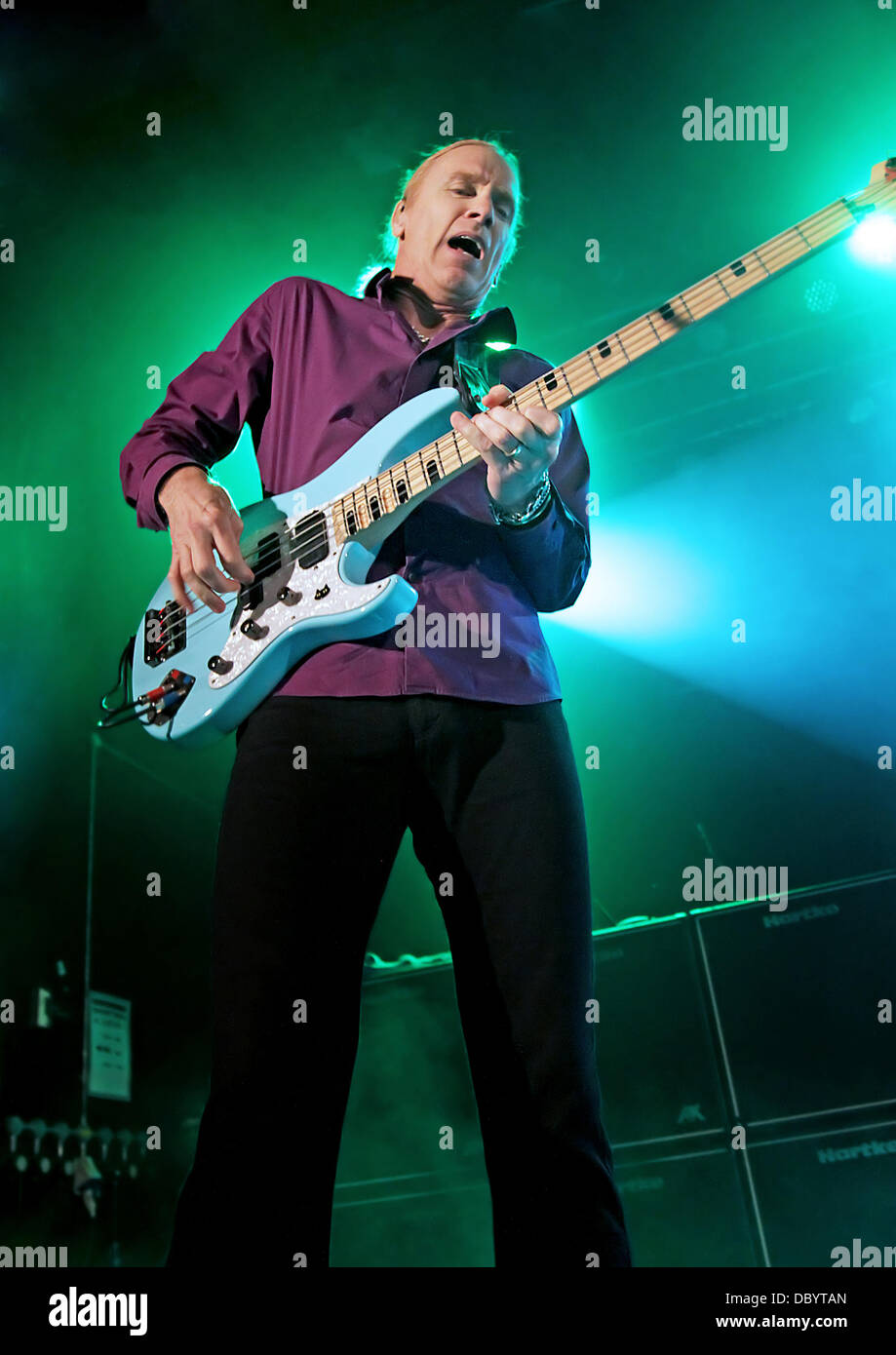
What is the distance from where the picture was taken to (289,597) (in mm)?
1725

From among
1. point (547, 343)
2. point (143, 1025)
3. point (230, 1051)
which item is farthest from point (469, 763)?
point (547, 343)

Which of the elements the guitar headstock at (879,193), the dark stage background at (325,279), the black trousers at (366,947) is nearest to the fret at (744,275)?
the guitar headstock at (879,193)

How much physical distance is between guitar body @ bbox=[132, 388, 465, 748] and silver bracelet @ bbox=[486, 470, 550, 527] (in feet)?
0.46

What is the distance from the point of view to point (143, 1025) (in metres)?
3.19

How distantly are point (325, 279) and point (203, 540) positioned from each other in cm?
198

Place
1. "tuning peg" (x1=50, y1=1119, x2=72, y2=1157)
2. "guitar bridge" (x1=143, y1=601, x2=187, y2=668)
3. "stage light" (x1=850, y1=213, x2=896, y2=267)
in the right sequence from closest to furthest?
"guitar bridge" (x1=143, y1=601, x2=187, y2=668) → "tuning peg" (x1=50, y1=1119, x2=72, y2=1157) → "stage light" (x1=850, y1=213, x2=896, y2=267)

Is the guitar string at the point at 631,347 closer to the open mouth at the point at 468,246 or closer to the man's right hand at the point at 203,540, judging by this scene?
the man's right hand at the point at 203,540

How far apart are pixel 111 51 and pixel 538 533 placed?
231 cm

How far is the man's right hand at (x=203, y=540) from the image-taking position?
1631 mm

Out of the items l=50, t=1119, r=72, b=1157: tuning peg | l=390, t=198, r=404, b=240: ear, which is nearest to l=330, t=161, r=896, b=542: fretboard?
l=390, t=198, r=404, b=240: ear

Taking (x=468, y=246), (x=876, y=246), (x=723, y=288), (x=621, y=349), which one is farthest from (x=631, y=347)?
(x=876, y=246)

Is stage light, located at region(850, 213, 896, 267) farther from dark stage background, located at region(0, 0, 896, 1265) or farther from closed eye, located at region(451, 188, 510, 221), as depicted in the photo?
closed eye, located at region(451, 188, 510, 221)

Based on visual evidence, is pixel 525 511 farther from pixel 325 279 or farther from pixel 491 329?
pixel 325 279

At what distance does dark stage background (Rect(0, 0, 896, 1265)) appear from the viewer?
2.90m
